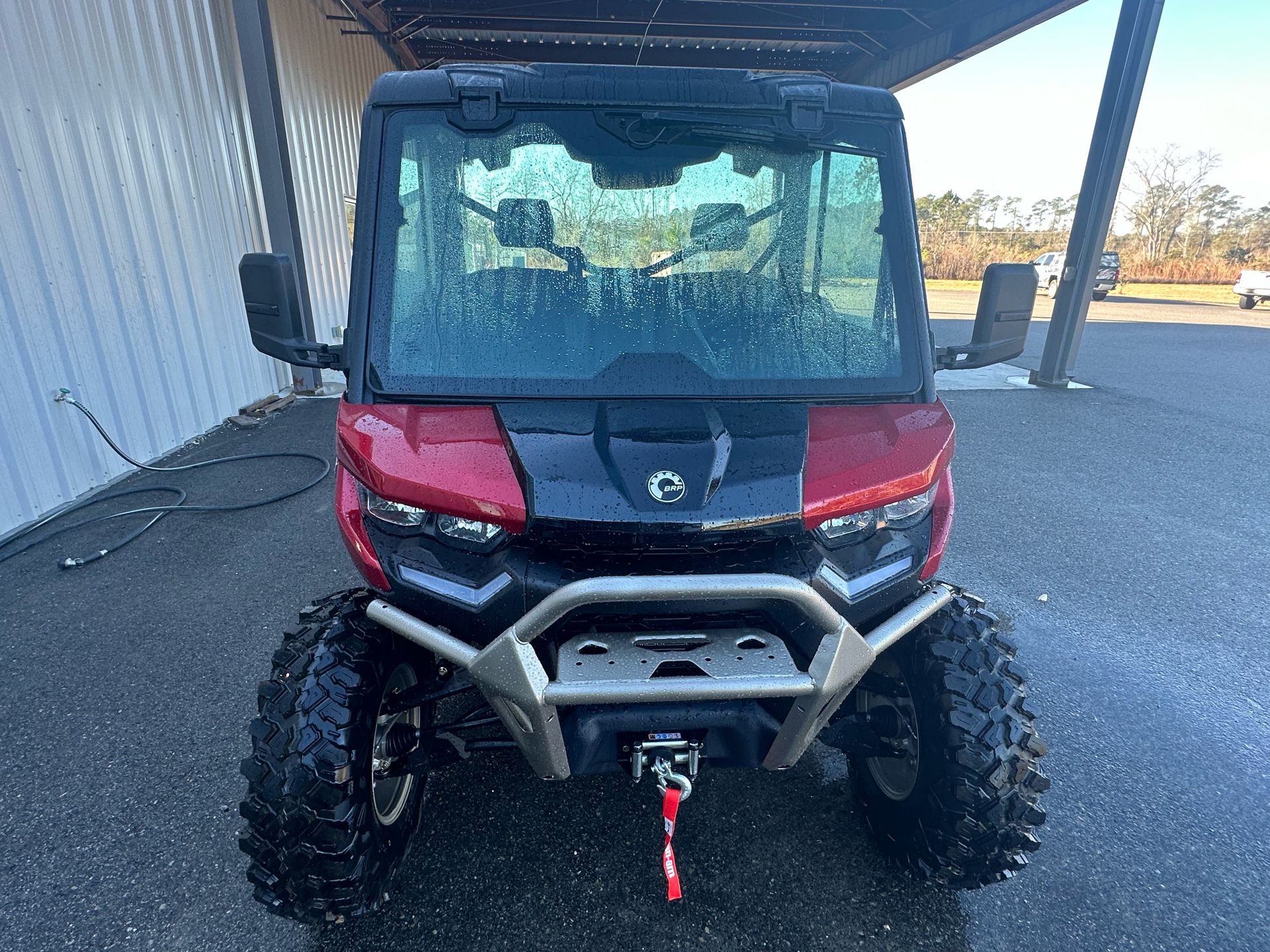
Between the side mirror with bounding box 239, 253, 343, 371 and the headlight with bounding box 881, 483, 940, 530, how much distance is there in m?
1.57

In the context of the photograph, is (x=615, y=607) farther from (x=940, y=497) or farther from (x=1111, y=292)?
(x=1111, y=292)

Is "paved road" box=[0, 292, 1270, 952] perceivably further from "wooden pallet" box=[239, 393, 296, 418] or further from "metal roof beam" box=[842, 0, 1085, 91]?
"metal roof beam" box=[842, 0, 1085, 91]

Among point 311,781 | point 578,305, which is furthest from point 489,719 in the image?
point 578,305

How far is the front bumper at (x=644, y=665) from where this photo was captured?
1.43m

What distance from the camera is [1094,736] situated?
9.00 ft

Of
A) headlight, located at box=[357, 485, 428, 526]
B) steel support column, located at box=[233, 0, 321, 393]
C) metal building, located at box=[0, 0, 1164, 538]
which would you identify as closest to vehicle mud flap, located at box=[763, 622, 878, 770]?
headlight, located at box=[357, 485, 428, 526]

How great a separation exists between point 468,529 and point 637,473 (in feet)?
1.39

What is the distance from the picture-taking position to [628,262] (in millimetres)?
1978

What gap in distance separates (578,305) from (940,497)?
1.13 meters

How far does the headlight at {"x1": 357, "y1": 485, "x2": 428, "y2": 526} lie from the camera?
1.65 metres

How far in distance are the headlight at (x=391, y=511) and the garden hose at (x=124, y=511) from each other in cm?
331

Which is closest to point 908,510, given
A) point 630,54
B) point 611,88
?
point 611,88

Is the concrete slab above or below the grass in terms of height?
above

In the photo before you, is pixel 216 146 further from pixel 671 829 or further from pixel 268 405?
pixel 671 829
